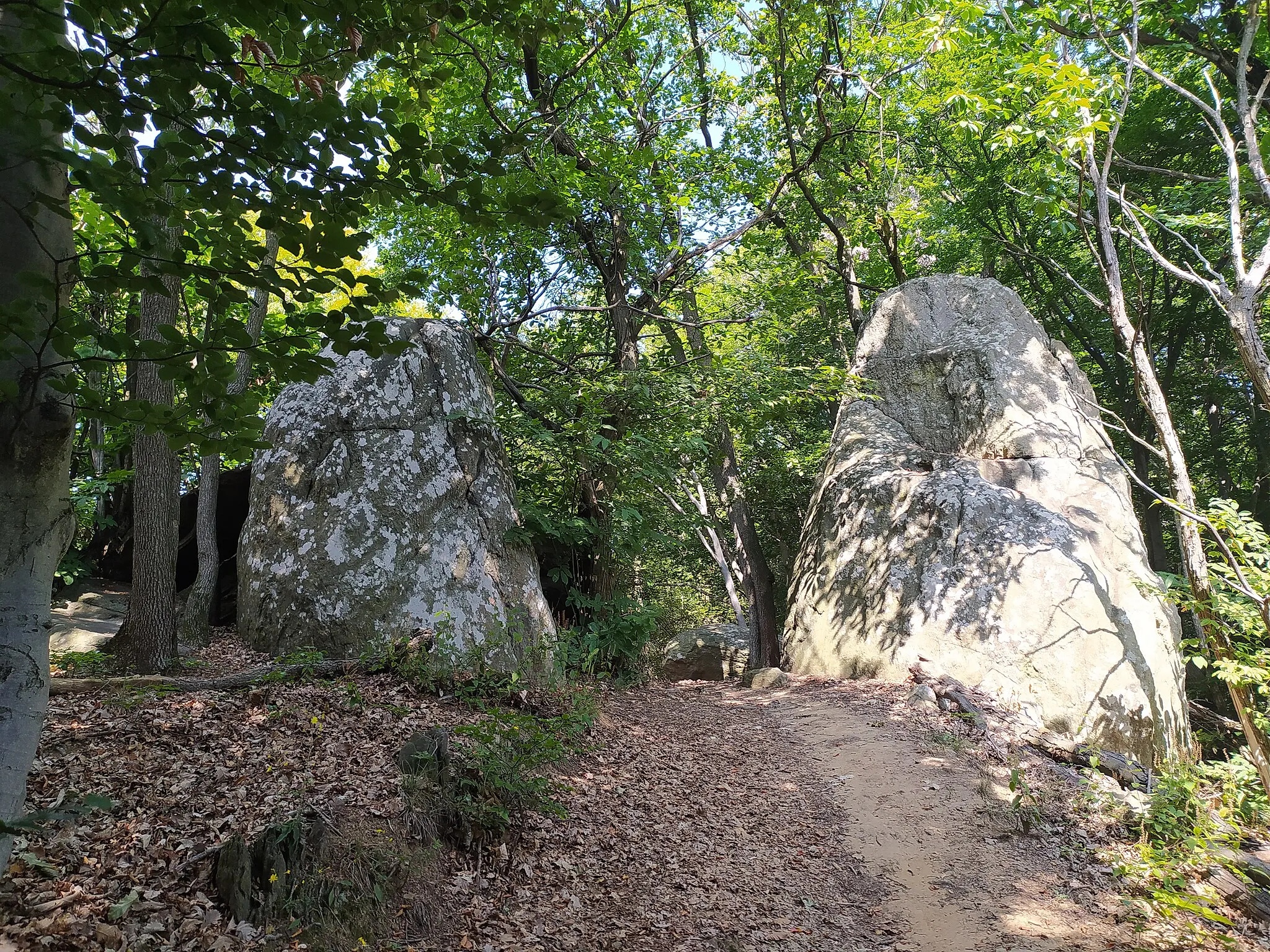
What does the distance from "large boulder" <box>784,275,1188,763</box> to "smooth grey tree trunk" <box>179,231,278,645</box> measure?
8.11 m

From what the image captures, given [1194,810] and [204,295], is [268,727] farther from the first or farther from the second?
[1194,810]

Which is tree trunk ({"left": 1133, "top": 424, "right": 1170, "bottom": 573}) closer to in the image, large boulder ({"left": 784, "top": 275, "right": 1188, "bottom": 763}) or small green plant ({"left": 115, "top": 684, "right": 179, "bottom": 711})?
large boulder ({"left": 784, "top": 275, "right": 1188, "bottom": 763})

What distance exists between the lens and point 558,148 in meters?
10.2

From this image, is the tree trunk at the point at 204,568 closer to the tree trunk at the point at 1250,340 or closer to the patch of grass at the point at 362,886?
the patch of grass at the point at 362,886

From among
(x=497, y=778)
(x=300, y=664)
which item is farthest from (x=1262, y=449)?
(x=300, y=664)

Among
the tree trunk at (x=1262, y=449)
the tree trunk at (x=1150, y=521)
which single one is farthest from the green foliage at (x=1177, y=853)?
the tree trunk at (x=1262, y=449)

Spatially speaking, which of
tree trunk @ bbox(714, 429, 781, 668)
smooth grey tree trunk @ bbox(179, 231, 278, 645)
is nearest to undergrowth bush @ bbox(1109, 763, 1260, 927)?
tree trunk @ bbox(714, 429, 781, 668)

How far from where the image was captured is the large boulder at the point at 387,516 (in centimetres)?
726

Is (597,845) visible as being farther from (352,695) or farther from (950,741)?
(950,741)

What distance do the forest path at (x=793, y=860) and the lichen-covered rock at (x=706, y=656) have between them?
6.58m

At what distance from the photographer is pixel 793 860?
17.0 feet

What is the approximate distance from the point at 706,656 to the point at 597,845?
9669 mm

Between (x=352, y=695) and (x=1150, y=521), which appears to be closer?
(x=352, y=695)

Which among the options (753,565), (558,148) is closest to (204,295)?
(558,148)
